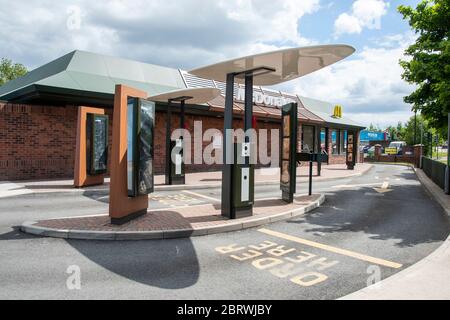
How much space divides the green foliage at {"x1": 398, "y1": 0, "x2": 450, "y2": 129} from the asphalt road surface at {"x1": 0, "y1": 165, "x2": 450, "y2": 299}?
482cm

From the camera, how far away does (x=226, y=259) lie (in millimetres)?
5172

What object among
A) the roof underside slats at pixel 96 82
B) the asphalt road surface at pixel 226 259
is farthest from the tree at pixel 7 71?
the asphalt road surface at pixel 226 259

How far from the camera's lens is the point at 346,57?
22.7 feet

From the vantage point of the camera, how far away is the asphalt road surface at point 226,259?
13.1 feet

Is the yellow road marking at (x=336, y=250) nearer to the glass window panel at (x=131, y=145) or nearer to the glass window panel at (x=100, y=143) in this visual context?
the glass window panel at (x=131, y=145)

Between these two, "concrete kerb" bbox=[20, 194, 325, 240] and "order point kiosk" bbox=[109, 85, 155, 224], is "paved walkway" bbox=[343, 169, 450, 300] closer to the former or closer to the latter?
"concrete kerb" bbox=[20, 194, 325, 240]

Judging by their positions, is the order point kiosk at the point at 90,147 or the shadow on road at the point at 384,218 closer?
the shadow on road at the point at 384,218

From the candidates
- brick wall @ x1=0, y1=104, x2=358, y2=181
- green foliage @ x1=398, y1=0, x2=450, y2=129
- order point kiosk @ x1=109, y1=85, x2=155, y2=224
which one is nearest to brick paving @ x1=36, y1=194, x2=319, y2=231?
order point kiosk @ x1=109, y1=85, x2=155, y2=224

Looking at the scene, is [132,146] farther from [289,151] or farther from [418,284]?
[418,284]

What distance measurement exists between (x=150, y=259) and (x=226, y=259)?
118 cm

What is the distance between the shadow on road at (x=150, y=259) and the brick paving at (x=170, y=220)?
0.52 meters
